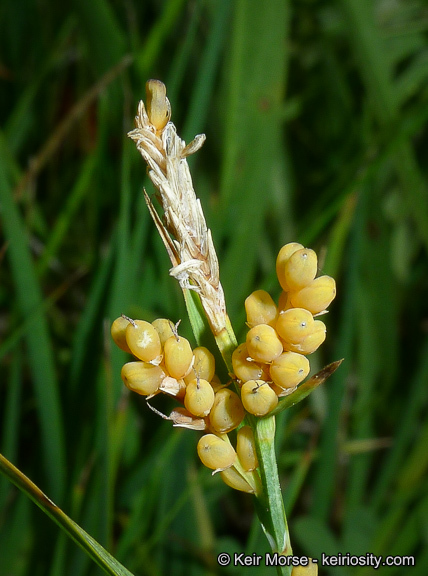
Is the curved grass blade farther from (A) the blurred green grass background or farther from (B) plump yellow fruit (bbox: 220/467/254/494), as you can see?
(A) the blurred green grass background

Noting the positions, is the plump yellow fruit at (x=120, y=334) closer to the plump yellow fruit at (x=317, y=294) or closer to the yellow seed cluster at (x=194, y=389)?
the yellow seed cluster at (x=194, y=389)

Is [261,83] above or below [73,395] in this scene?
above

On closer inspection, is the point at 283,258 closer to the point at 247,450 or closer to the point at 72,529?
the point at 247,450

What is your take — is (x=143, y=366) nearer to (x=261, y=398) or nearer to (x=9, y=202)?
(x=261, y=398)

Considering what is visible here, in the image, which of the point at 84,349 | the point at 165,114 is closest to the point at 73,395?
the point at 84,349

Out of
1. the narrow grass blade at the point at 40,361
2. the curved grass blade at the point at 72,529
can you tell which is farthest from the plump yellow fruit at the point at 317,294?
the narrow grass blade at the point at 40,361

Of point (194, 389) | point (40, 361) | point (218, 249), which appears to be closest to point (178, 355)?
point (194, 389)
